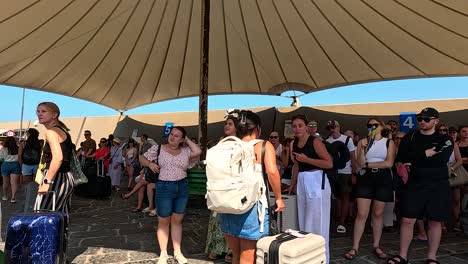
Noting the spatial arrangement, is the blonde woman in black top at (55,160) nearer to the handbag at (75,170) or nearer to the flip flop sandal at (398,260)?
the handbag at (75,170)

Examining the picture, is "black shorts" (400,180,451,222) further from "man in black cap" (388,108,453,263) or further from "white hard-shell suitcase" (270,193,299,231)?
"white hard-shell suitcase" (270,193,299,231)

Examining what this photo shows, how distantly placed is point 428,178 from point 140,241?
355 centimetres

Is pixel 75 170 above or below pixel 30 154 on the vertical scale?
below

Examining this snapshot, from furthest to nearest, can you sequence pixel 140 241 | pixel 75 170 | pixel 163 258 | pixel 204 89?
1. pixel 204 89
2. pixel 140 241
3. pixel 163 258
4. pixel 75 170

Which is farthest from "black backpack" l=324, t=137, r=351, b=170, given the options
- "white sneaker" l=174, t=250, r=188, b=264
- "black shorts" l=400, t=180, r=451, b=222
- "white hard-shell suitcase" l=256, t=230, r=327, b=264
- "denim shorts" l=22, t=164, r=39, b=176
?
"denim shorts" l=22, t=164, r=39, b=176

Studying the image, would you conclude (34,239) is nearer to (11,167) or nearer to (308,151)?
(308,151)

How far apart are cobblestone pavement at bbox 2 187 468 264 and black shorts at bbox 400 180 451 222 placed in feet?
2.45

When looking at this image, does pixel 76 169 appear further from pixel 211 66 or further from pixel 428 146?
pixel 211 66

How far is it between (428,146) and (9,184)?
29.1 ft

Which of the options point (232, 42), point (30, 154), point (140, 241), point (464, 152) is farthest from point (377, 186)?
point (30, 154)

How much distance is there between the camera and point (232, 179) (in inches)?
98.0

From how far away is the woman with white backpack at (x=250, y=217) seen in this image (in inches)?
103

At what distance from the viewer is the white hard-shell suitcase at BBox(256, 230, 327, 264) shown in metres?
2.36

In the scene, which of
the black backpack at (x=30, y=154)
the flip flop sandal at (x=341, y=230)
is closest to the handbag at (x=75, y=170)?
the flip flop sandal at (x=341, y=230)
